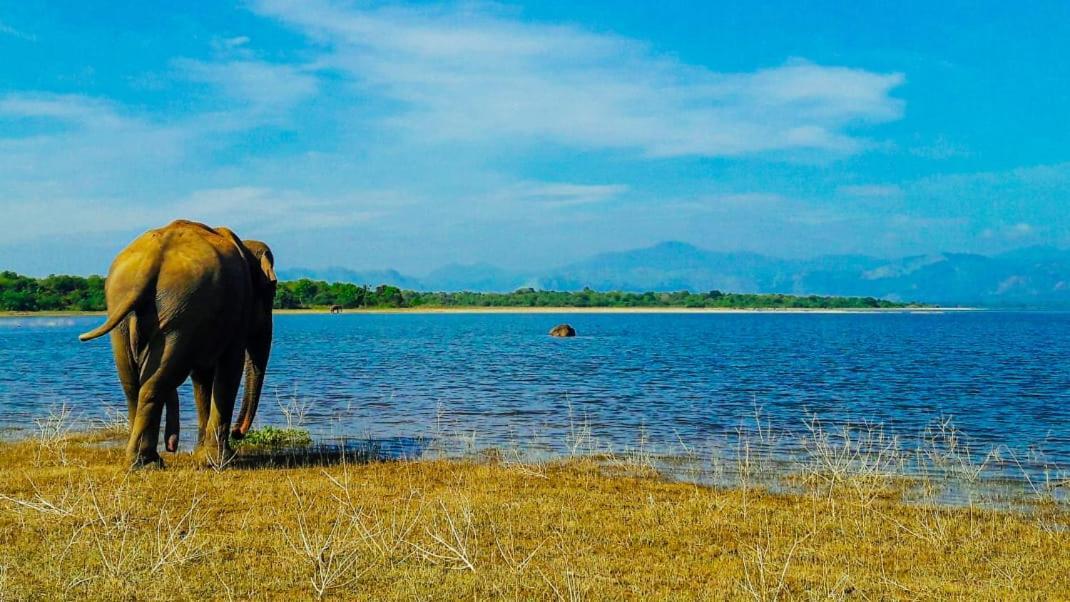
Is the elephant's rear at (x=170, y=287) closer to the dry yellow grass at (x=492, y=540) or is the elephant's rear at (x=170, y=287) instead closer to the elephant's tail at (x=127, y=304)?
the elephant's tail at (x=127, y=304)

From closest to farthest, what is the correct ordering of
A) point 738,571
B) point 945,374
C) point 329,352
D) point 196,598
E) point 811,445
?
point 196,598, point 738,571, point 811,445, point 945,374, point 329,352

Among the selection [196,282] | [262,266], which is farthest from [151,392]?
[262,266]

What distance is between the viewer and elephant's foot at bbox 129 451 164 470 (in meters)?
12.7

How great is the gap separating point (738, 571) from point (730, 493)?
4099 mm

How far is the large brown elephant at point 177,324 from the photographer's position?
12.3m

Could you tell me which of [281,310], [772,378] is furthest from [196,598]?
[281,310]

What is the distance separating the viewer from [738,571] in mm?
8242

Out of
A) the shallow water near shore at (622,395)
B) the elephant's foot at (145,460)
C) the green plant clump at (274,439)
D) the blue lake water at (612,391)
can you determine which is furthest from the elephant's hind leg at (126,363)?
the shallow water near shore at (622,395)

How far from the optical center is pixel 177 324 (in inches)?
487

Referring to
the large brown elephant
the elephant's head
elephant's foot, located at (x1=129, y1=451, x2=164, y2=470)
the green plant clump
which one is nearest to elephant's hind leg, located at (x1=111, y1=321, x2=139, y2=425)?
the large brown elephant

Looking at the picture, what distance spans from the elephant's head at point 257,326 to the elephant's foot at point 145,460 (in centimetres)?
172

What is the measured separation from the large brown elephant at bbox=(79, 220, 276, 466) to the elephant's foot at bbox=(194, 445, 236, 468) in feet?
0.05

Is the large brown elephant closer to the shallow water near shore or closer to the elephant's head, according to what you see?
the elephant's head

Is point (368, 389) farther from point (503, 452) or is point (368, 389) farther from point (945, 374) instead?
point (945, 374)
